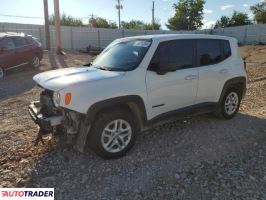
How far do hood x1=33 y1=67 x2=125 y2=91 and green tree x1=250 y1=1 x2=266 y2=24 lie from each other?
2179 inches

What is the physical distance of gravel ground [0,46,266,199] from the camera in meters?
3.84

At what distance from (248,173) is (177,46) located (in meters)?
2.35

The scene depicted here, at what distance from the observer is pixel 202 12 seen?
6259cm

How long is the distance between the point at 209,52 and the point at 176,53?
940 millimetres

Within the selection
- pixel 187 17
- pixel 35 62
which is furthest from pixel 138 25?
pixel 35 62

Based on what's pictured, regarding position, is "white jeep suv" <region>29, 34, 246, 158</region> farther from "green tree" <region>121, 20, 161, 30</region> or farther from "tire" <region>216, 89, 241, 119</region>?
"green tree" <region>121, 20, 161, 30</region>

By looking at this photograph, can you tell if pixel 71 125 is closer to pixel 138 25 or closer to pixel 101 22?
pixel 101 22

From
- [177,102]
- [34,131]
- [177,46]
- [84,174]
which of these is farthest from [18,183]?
[177,46]

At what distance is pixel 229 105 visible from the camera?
6.39 metres

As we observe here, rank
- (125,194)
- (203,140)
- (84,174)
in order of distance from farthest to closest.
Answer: (203,140), (84,174), (125,194)

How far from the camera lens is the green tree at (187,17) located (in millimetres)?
61156

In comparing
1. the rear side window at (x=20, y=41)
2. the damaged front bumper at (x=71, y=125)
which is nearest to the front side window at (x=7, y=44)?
the rear side window at (x=20, y=41)

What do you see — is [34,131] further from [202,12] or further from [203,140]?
[202,12]

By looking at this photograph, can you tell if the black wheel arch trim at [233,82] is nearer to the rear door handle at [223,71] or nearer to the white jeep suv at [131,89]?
the white jeep suv at [131,89]
